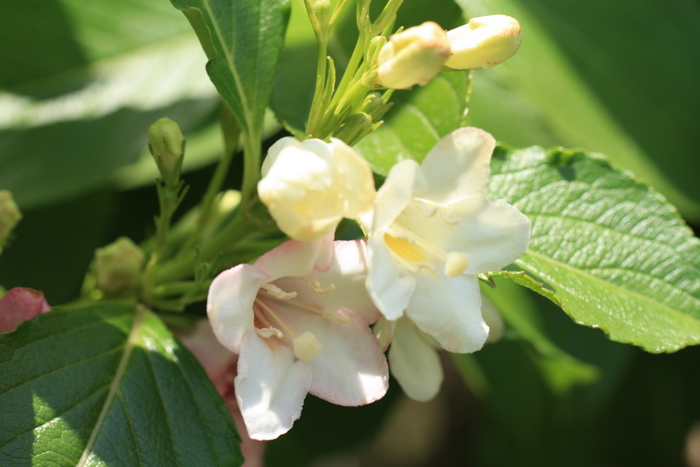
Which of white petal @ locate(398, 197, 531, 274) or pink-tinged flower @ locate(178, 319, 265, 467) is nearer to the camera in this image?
white petal @ locate(398, 197, 531, 274)

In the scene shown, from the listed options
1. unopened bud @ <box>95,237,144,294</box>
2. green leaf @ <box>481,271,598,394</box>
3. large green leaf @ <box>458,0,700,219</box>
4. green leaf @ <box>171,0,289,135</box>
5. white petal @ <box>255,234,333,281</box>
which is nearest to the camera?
white petal @ <box>255,234,333,281</box>

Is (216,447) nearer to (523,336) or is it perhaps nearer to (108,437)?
(108,437)

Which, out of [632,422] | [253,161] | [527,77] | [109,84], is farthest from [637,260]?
[632,422]

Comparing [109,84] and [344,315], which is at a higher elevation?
[344,315]

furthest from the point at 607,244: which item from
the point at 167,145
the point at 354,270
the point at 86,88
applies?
the point at 86,88

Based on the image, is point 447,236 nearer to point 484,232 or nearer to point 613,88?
point 484,232

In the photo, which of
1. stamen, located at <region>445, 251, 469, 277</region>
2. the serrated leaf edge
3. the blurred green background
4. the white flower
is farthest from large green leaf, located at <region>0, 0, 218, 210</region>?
stamen, located at <region>445, 251, 469, 277</region>

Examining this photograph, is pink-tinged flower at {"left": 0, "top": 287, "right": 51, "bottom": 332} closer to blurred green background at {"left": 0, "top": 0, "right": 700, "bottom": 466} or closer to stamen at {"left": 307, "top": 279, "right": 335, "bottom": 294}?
stamen at {"left": 307, "top": 279, "right": 335, "bottom": 294}
